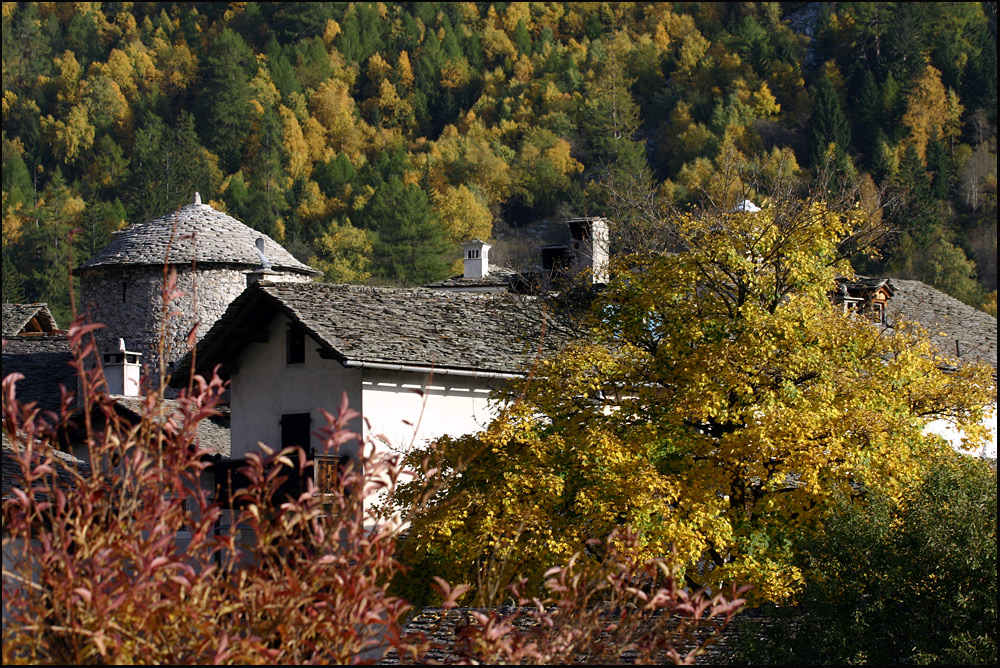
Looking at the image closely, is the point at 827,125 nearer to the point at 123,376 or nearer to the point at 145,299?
the point at 145,299

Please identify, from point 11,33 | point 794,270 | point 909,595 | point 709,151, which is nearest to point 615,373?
point 794,270

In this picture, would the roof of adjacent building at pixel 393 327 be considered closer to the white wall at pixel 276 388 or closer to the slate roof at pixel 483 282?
the white wall at pixel 276 388

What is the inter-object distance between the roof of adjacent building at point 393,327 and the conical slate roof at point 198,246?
12716mm

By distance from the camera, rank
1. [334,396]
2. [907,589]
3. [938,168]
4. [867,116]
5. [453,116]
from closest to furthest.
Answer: [907,589] → [334,396] → [938,168] → [867,116] → [453,116]

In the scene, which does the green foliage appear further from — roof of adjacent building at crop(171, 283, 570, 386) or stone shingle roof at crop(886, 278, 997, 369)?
stone shingle roof at crop(886, 278, 997, 369)

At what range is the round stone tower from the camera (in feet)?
126

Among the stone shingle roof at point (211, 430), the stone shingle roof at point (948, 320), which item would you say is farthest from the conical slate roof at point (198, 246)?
the stone shingle roof at point (948, 320)

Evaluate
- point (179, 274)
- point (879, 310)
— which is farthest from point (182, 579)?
point (879, 310)

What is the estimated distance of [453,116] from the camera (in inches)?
5310

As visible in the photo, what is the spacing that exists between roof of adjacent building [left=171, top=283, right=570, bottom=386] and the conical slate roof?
41.7ft

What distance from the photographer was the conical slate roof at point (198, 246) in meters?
39.0

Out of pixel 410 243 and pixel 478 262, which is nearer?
pixel 478 262

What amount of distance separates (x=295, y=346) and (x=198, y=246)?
48.5ft

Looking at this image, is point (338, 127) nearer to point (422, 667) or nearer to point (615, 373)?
point (615, 373)
